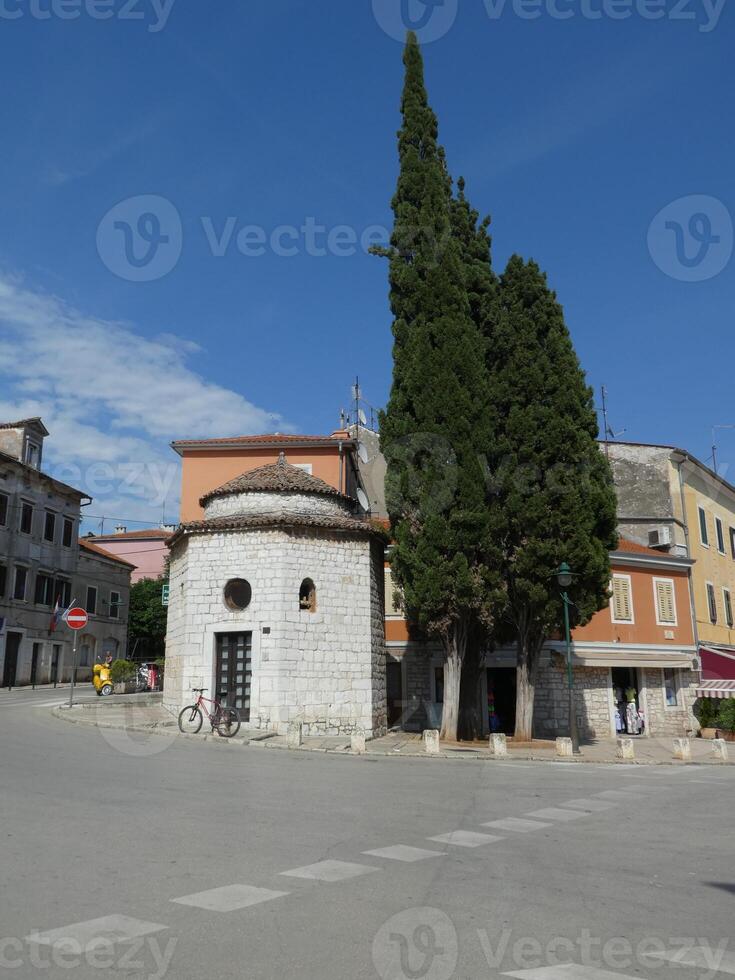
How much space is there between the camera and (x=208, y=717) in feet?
62.7

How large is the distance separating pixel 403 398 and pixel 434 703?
9.69 metres

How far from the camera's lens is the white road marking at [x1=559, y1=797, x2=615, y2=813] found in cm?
1077

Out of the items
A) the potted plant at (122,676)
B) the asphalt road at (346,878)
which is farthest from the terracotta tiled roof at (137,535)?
the asphalt road at (346,878)

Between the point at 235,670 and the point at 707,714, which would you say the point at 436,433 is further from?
the point at 707,714

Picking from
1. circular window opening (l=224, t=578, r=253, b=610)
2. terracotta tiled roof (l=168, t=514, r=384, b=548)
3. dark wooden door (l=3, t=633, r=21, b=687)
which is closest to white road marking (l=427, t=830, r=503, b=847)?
terracotta tiled roof (l=168, t=514, r=384, b=548)

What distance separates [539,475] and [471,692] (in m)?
6.10

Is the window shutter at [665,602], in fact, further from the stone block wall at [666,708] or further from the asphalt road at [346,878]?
the asphalt road at [346,878]

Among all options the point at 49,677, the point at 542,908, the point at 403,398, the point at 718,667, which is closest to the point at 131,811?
the point at 542,908

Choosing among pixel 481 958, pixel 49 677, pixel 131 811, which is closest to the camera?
pixel 481 958

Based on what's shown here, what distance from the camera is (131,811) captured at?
8891mm

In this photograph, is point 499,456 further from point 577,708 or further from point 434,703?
point 577,708

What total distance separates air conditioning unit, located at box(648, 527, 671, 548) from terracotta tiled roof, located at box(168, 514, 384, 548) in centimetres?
1362

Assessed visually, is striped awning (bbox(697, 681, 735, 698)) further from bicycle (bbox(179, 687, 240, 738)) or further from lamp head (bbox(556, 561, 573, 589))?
bicycle (bbox(179, 687, 240, 738))

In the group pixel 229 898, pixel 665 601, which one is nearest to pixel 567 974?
pixel 229 898
